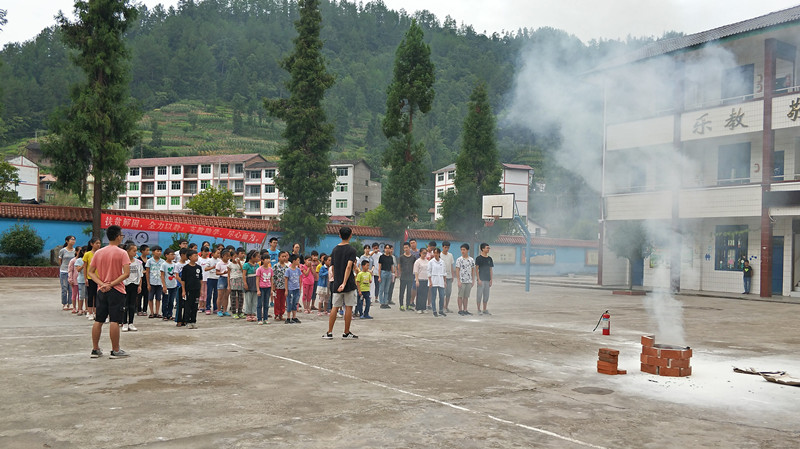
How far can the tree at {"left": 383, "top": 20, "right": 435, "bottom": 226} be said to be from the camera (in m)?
39.8

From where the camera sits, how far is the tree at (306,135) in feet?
111

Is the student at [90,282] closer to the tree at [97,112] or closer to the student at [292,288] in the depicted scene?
the student at [292,288]

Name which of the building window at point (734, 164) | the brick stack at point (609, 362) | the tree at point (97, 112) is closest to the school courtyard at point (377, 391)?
the brick stack at point (609, 362)

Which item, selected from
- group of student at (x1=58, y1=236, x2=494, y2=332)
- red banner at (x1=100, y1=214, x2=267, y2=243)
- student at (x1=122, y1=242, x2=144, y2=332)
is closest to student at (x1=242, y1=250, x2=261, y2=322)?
group of student at (x1=58, y1=236, x2=494, y2=332)

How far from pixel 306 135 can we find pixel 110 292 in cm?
2683

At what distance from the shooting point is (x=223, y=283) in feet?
45.9

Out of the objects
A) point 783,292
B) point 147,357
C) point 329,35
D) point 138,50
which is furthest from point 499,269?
point 329,35

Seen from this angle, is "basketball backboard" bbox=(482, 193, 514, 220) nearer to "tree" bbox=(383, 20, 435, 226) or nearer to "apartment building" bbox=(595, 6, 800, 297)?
"apartment building" bbox=(595, 6, 800, 297)

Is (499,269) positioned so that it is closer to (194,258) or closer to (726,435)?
(194,258)

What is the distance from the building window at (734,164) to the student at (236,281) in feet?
69.7

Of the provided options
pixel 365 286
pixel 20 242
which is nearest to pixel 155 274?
pixel 365 286

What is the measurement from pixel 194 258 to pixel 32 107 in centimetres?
11543

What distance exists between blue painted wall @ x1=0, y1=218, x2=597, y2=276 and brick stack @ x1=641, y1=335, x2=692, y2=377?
2500 cm

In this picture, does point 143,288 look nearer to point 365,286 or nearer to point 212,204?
point 365,286
